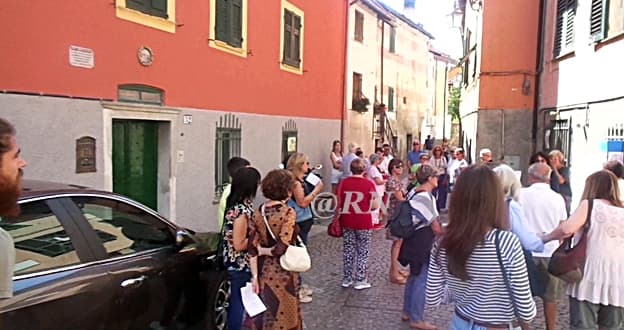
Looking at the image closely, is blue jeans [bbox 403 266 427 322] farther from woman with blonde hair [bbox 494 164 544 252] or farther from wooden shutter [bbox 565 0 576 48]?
wooden shutter [bbox 565 0 576 48]

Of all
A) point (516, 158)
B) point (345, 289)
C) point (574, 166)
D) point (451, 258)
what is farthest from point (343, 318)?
point (516, 158)

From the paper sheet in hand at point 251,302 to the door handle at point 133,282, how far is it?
0.73m

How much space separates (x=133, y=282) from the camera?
11.4 ft

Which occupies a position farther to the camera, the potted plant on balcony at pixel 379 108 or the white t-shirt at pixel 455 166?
the potted plant on balcony at pixel 379 108

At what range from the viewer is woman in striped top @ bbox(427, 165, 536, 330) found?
268 centimetres

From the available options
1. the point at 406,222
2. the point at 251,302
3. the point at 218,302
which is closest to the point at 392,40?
the point at 406,222

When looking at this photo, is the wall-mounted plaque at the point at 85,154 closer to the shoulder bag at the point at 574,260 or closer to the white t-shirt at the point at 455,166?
the shoulder bag at the point at 574,260

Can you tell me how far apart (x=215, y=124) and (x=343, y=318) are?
4525 mm

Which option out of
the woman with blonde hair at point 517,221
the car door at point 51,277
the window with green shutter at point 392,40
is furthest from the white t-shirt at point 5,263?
the window with green shutter at point 392,40

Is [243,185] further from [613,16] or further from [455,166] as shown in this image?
[455,166]

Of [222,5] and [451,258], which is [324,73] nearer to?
[222,5]

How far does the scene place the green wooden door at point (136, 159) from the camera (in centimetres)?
695

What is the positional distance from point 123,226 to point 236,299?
1.13 metres

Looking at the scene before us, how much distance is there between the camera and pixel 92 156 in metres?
6.11
